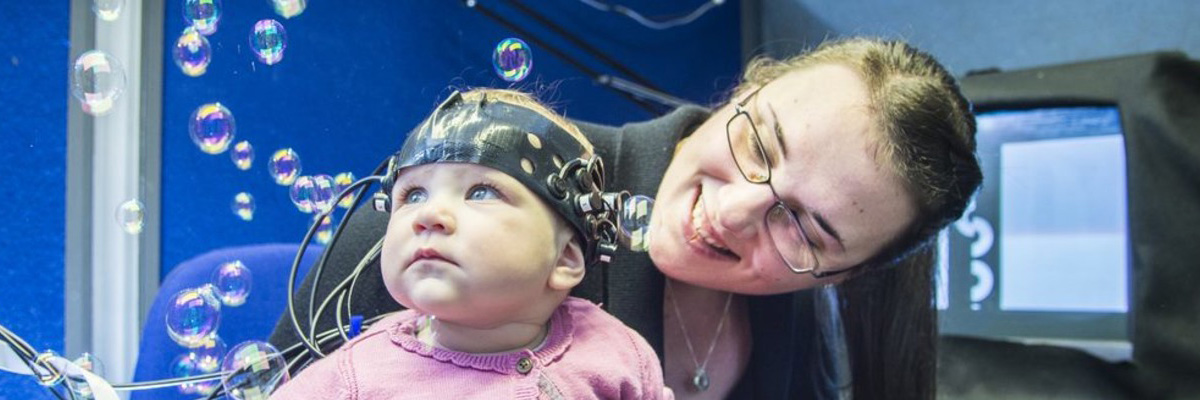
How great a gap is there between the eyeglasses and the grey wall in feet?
3.06

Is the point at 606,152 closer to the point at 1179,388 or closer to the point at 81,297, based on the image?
the point at 81,297

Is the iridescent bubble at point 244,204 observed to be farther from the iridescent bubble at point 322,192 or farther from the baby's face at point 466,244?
the baby's face at point 466,244

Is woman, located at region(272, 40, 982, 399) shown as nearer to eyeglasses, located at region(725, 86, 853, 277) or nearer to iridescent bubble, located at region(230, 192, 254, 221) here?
eyeglasses, located at region(725, 86, 853, 277)

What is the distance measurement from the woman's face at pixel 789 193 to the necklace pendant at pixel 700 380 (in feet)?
0.47

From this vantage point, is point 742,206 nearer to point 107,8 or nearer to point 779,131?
point 779,131

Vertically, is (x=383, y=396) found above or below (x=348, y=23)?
below

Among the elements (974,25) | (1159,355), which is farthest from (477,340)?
(974,25)

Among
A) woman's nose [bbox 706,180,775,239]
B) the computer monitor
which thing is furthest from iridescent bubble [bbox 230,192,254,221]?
the computer monitor

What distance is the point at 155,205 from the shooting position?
89cm

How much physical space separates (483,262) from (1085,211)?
1.39 metres

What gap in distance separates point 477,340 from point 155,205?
1.65 ft

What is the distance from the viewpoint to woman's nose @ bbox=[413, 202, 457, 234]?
Answer: 0.50m

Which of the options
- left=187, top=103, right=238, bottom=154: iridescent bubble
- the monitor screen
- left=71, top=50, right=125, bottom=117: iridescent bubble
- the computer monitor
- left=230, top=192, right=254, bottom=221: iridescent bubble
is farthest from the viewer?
the monitor screen

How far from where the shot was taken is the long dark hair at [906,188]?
791mm
